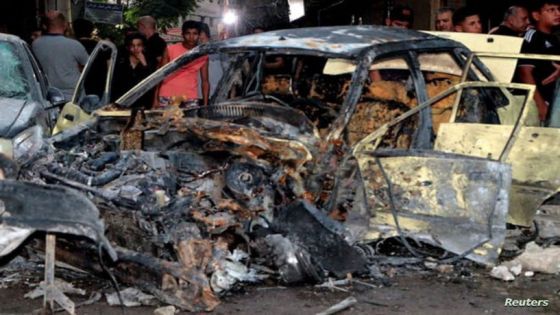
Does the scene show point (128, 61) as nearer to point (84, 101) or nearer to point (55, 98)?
point (55, 98)

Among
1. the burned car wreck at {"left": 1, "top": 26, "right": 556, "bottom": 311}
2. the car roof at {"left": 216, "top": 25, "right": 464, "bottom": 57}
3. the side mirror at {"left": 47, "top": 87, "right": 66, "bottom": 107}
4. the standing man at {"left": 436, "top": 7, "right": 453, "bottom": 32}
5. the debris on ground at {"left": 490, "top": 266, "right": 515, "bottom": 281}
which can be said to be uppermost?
the standing man at {"left": 436, "top": 7, "right": 453, "bottom": 32}

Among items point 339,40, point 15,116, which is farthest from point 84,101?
point 339,40

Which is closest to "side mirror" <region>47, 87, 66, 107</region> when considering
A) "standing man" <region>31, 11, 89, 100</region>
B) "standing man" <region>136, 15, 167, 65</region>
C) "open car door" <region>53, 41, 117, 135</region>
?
"open car door" <region>53, 41, 117, 135</region>

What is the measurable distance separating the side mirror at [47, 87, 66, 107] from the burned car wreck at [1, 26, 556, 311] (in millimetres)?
1177

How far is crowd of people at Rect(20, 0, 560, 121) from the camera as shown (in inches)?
287

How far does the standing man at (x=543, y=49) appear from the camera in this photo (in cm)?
720

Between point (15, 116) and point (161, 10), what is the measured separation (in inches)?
699

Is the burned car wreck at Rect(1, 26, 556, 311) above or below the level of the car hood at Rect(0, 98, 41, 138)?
below

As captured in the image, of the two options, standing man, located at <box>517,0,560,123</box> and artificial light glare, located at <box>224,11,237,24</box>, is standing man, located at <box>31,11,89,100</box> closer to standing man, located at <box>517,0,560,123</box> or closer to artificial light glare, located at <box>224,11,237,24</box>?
standing man, located at <box>517,0,560,123</box>

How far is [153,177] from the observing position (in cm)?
472

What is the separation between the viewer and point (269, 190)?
193 inches

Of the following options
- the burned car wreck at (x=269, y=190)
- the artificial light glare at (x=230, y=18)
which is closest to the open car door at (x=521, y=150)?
the burned car wreck at (x=269, y=190)

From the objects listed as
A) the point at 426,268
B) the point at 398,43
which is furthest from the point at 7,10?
the point at 426,268

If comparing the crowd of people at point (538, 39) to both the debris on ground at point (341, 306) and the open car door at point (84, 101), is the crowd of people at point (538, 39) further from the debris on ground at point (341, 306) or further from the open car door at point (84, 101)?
the open car door at point (84, 101)
